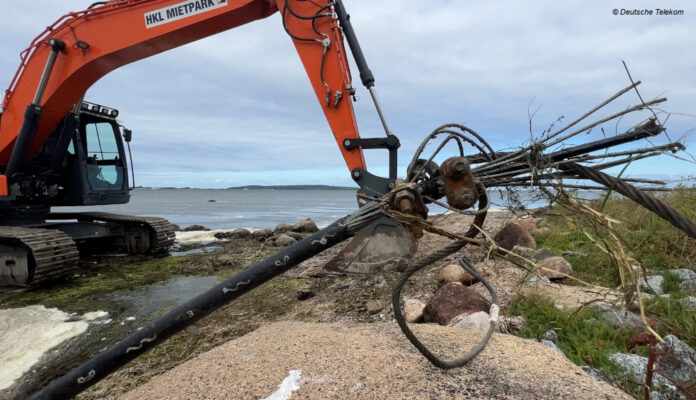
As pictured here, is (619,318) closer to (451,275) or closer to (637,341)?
(637,341)

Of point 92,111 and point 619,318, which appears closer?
point 619,318

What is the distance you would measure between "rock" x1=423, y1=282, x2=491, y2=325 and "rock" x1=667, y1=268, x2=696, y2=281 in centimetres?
251

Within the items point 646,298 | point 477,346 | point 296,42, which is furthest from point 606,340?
point 296,42

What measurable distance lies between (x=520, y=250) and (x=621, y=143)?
4.32m

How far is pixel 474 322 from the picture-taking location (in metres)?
3.34

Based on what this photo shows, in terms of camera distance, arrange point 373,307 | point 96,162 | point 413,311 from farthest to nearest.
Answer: point 96,162, point 373,307, point 413,311

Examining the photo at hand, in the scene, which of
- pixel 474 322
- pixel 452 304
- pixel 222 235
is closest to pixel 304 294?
pixel 452 304

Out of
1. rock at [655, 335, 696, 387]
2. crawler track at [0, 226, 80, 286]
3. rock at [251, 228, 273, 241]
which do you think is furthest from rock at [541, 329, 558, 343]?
rock at [251, 228, 273, 241]

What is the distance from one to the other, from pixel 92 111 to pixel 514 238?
8.38 m

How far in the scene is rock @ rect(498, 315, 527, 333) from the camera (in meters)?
3.40

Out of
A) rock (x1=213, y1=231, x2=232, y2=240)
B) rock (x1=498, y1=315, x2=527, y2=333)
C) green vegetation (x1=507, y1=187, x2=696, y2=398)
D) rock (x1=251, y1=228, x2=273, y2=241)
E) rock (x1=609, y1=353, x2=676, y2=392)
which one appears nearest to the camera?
green vegetation (x1=507, y1=187, x2=696, y2=398)

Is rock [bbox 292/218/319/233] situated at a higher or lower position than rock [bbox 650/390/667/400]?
lower

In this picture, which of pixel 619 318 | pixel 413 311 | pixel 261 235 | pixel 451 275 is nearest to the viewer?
pixel 619 318

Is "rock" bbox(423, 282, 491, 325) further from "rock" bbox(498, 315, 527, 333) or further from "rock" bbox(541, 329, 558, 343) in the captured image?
"rock" bbox(541, 329, 558, 343)
